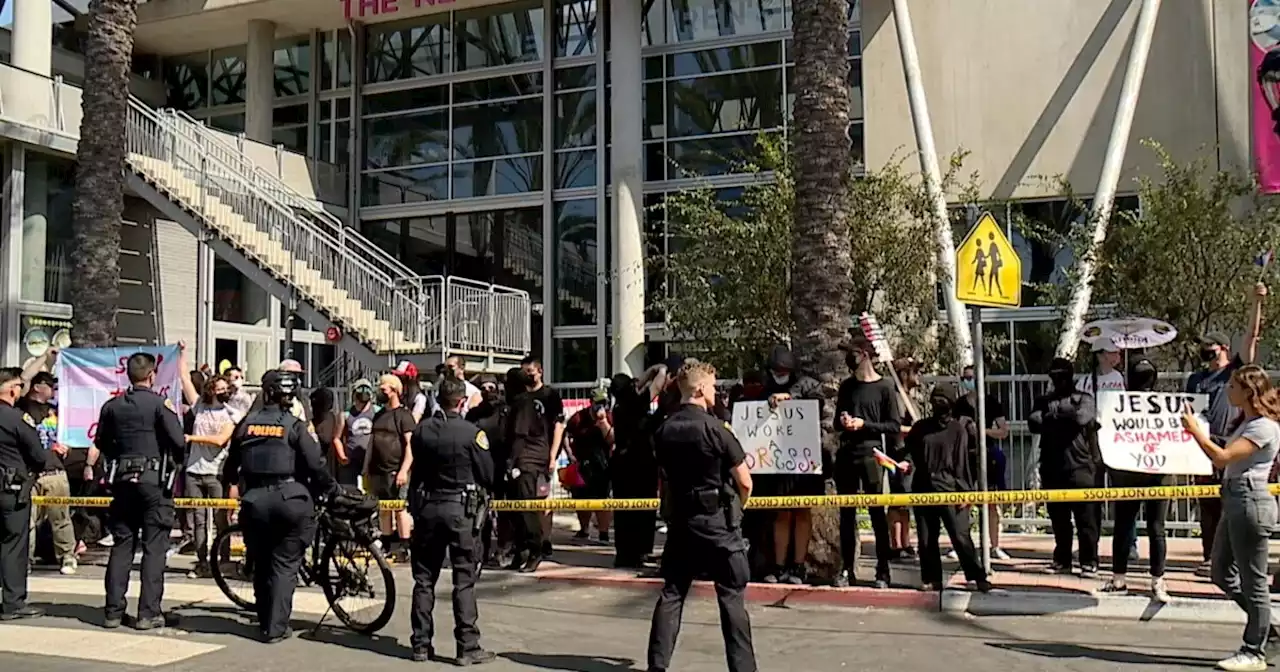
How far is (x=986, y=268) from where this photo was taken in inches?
349

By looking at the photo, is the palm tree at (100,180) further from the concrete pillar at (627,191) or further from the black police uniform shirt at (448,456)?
the concrete pillar at (627,191)

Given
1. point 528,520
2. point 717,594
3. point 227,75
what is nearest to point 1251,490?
point 717,594

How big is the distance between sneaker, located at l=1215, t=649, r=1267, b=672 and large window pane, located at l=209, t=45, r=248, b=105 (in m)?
24.5

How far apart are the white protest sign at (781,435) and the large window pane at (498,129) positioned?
1548 centimetres

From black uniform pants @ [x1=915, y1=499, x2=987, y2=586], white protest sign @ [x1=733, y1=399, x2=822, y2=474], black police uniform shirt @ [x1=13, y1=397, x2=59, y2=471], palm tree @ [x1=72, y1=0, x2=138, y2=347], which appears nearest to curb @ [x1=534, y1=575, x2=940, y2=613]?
black uniform pants @ [x1=915, y1=499, x2=987, y2=586]

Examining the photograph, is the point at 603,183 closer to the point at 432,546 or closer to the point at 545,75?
the point at 545,75

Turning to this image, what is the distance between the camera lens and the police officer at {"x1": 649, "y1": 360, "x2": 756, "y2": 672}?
20.6 ft

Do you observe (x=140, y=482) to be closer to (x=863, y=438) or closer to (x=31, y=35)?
(x=863, y=438)

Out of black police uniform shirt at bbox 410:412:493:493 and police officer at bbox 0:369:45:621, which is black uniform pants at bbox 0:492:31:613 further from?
black police uniform shirt at bbox 410:412:493:493

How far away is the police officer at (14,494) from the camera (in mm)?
8430

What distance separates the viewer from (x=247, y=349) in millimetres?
21984

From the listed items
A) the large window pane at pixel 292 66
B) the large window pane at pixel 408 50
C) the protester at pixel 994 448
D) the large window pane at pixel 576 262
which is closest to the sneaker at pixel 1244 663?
the protester at pixel 994 448

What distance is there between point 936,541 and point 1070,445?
A: 51.7 inches

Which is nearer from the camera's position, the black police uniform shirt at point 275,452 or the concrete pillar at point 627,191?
the black police uniform shirt at point 275,452
